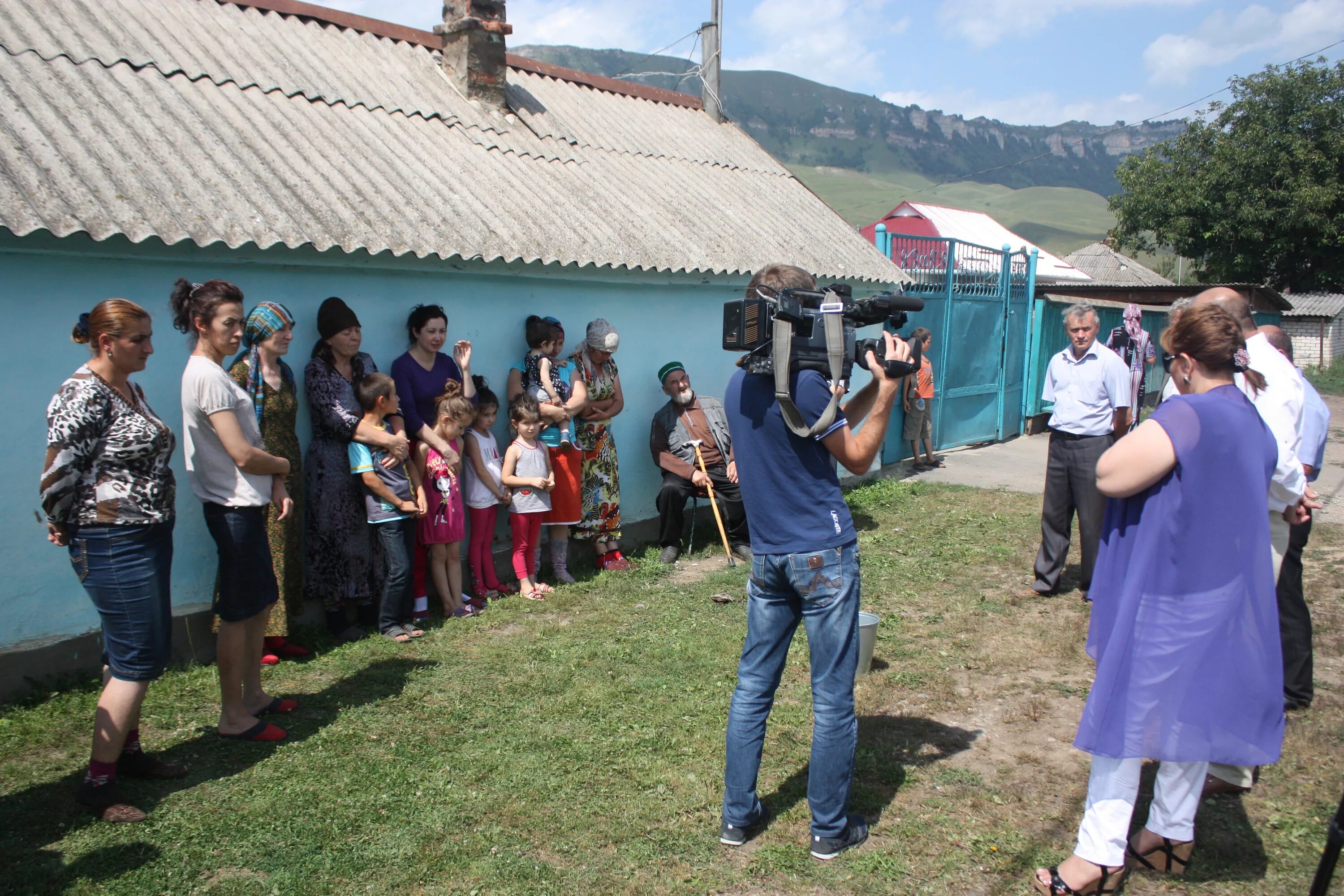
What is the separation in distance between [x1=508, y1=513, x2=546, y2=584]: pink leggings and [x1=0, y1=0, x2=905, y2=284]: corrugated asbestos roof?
1.78 meters

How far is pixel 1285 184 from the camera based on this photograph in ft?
100

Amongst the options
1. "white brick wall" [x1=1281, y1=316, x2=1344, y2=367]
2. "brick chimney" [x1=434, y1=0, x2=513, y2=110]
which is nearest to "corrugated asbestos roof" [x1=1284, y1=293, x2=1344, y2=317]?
"white brick wall" [x1=1281, y1=316, x2=1344, y2=367]

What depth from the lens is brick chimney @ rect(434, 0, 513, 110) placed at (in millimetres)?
8383

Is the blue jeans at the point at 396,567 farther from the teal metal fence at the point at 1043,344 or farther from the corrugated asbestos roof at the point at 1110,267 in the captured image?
the corrugated asbestos roof at the point at 1110,267

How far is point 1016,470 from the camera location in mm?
11695

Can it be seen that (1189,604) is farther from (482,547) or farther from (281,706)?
(482,547)

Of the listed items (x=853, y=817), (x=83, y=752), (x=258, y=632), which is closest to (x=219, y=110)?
(x=258, y=632)

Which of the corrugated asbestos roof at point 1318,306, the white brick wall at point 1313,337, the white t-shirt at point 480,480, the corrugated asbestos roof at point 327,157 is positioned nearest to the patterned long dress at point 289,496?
the corrugated asbestos roof at point 327,157

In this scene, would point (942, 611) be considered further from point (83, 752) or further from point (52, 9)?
point (52, 9)

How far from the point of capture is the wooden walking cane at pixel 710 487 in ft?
24.2

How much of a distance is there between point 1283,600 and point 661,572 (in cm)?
404

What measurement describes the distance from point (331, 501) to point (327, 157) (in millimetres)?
2497

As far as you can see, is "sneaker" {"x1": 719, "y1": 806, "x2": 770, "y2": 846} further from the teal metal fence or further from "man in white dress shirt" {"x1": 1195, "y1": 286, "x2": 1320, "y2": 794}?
the teal metal fence

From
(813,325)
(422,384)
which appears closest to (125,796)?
(422,384)
